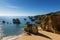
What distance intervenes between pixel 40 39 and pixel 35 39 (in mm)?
1179

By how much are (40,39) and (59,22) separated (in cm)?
1043

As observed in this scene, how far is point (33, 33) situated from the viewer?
2780 centimetres

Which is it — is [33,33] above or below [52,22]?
below

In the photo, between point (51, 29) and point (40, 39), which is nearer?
point (40, 39)

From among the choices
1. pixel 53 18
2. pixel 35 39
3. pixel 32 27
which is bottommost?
pixel 35 39

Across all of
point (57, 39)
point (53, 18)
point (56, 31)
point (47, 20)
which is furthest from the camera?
→ point (47, 20)

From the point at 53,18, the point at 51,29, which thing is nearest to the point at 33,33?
the point at 51,29

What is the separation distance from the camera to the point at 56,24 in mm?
28391

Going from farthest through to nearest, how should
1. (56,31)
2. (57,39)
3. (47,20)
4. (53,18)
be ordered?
(47,20) → (53,18) → (56,31) → (57,39)

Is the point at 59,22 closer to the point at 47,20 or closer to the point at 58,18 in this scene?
the point at 58,18

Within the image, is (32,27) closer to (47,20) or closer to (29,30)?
(29,30)

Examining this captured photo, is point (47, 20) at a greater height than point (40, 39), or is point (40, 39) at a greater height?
point (47, 20)

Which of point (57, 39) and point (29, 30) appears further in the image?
point (29, 30)

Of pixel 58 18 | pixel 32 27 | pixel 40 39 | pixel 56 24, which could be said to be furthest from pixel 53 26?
pixel 40 39
